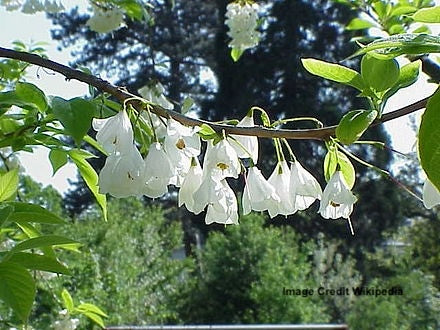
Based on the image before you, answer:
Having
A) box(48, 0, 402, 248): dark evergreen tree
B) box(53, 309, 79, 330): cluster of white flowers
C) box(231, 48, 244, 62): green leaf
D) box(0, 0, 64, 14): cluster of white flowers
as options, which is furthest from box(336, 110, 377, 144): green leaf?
box(48, 0, 402, 248): dark evergreen tree

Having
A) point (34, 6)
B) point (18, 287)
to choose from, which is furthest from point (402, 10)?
point (18, 287)

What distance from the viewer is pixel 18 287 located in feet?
2.01

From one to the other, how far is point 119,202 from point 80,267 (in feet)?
9.85

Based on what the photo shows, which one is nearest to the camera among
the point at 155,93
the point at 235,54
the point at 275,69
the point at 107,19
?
the point at 155,93

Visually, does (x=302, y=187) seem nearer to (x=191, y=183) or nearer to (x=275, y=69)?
(x=191, y=183)

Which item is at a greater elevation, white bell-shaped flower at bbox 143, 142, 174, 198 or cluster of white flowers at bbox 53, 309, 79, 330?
white bell-shaped flower at bbox 143, 142, 174, 198

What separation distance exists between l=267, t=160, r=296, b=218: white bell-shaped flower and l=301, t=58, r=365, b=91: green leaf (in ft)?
0.55

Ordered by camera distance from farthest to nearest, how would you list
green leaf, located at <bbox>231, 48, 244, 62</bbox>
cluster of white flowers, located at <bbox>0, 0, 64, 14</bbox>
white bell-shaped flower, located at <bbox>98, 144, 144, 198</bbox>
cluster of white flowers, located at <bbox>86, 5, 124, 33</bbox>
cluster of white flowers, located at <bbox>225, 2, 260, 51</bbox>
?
cluster of white flowers, located at <bbox>225, 2, 260, 51</bbox>, green leaf, located at <bbox>231, 48, 244, 62</bbox>, cluster of white flowers, located at <bbox>86, 5, 124, 33</bbox>, cluster of white flowers, located at <bbox>0, 0, 64, 14</bbox>, white bell-shaped flower, located at <bbox>98, 144, 144, 198</bbox>

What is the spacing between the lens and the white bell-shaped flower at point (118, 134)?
2.06 ft

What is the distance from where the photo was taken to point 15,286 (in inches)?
24.0

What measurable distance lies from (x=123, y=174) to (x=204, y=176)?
0.08m

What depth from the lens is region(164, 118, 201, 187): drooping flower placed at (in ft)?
2.11

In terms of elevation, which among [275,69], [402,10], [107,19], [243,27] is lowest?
[402,10]

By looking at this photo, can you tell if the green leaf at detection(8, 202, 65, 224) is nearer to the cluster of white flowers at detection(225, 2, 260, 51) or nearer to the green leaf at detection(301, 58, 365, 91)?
the green leaf at detection(301, 58, 365, 91)
